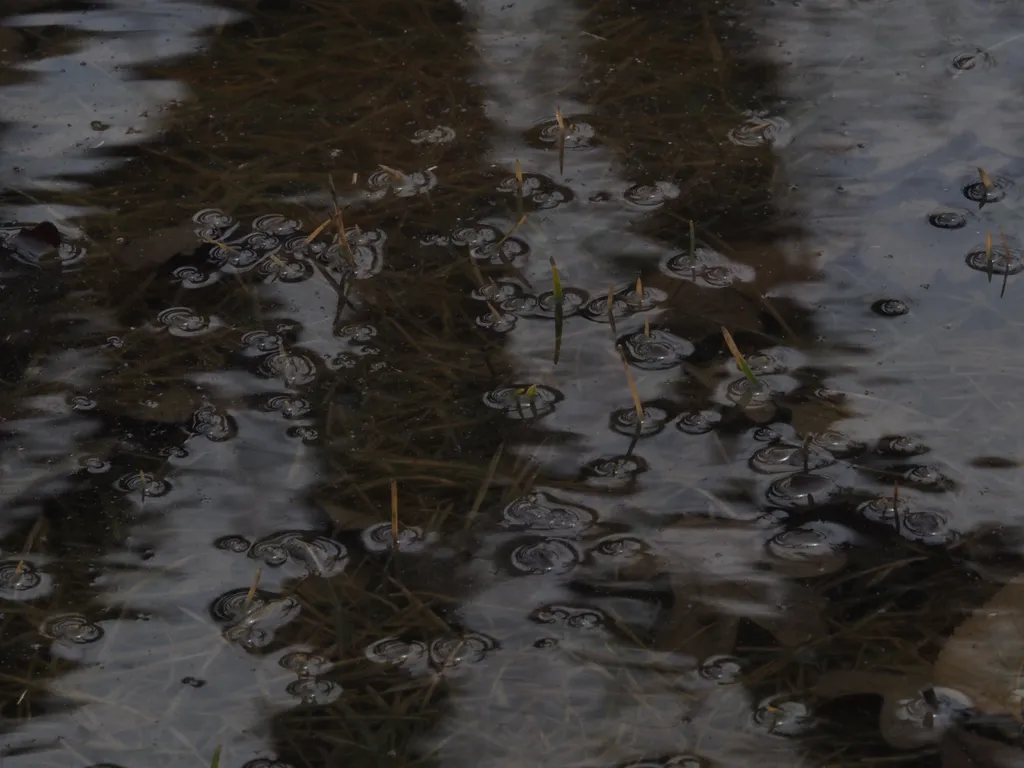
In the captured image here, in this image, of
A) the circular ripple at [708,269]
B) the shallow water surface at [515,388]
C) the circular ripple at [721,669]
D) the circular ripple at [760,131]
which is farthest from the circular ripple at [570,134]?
the circular ripple at [721,669]

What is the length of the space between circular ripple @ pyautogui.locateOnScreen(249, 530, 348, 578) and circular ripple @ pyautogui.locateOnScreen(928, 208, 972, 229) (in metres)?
1.35

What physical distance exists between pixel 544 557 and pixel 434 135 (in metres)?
1.23

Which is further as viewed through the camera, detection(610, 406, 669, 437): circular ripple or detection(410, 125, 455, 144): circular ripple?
detection(410, 125, 455, 144): circular ripple

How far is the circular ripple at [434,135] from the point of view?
9.18 feet

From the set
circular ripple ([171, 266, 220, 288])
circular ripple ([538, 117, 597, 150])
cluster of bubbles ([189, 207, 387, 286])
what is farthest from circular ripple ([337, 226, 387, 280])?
circular ripple ([538, 117, 597, 150])

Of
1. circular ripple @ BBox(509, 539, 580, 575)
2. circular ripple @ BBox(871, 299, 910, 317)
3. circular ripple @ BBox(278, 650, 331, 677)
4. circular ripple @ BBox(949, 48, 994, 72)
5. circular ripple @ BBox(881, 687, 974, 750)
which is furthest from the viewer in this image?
circular ripple @ BBox(949, 48, 994, 72)

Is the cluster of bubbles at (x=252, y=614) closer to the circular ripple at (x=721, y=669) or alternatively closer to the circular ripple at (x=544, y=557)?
the circular ripple at (x=544, y=557)

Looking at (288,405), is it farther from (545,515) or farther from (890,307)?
(890,307)

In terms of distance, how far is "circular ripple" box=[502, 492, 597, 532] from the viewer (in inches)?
77.5

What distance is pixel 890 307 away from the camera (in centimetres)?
229

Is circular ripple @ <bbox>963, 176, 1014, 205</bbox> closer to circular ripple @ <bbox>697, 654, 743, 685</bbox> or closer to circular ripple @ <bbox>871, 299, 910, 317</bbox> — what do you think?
circular ripple @ <bbox>871, 299, 910, 317</bbox>

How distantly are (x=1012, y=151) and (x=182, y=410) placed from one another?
178 cm

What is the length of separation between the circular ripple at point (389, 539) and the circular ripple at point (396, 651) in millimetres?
164

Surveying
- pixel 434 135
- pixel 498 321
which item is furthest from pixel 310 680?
pixel 434 135
